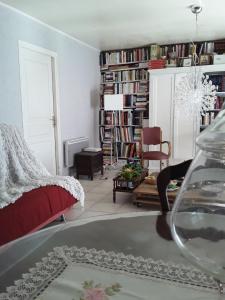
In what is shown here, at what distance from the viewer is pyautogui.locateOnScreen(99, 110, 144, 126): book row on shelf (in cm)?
519

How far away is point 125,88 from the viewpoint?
17.0 ft

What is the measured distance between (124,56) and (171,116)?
1472 mm

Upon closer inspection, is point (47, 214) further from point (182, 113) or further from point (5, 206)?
point (182, 113)

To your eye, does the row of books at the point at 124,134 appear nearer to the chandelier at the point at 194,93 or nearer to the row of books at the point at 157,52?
the chandelier at the point at 194,93

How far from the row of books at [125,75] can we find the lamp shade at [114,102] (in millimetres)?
586

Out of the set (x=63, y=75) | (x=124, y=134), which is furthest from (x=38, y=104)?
(x=124, y=134)

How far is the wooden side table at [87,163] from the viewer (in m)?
4.36

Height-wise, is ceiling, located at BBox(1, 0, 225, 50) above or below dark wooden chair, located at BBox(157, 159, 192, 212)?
above

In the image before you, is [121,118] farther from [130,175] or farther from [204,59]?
[130,175]

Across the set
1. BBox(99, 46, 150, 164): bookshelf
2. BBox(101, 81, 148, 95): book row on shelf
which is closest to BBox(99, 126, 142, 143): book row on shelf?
BBox(99, 46, 150, 164): bookshelf

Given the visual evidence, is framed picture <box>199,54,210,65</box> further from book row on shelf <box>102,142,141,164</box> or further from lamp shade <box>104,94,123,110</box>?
book row on shelf <box>102,142,141,164</box>

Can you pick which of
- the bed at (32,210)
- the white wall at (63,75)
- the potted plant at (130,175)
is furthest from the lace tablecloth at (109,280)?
the white wall at (63,75)

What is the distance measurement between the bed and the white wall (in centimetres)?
124

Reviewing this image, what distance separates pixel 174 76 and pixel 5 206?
3.53m
